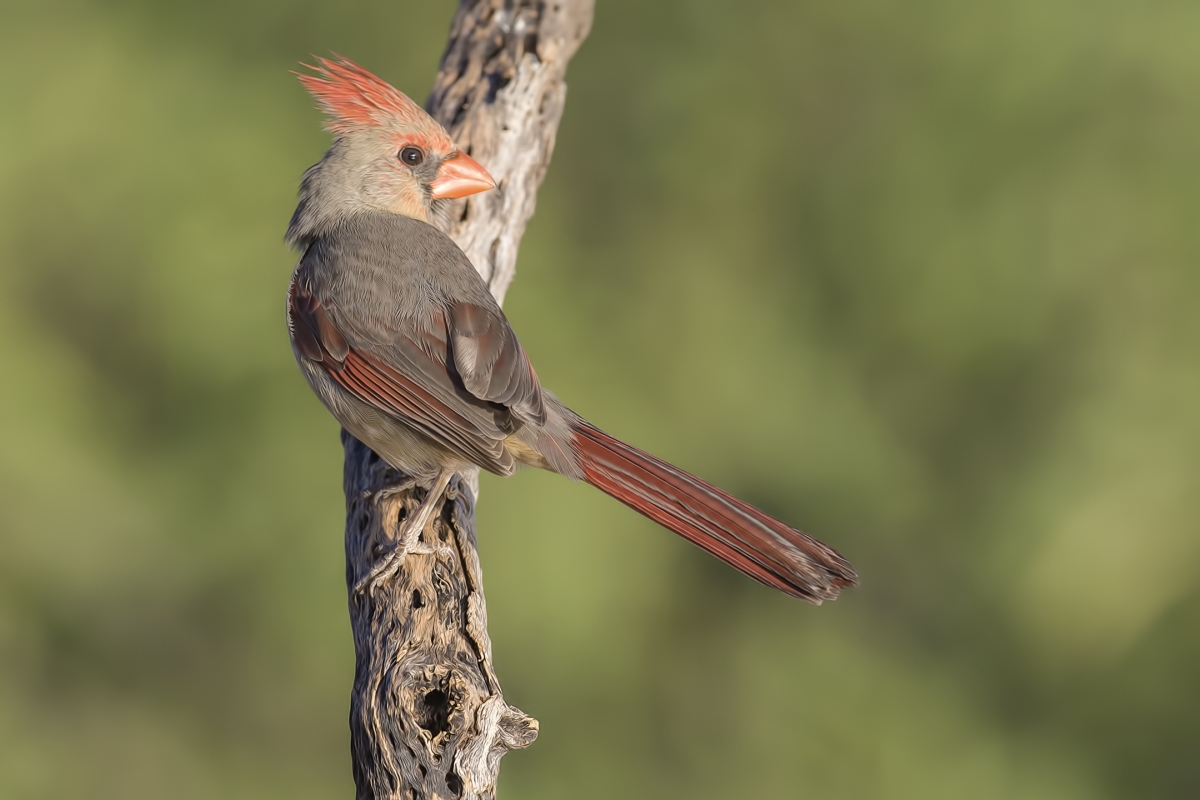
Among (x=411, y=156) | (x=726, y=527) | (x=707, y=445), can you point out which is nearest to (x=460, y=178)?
(x=411, y=156)

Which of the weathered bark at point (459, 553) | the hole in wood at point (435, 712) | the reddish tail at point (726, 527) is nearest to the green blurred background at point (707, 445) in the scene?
the weathered bark at point (459, 553)

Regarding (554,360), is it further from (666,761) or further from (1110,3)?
(1110,3)

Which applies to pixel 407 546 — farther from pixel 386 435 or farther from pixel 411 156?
pixel 411 156

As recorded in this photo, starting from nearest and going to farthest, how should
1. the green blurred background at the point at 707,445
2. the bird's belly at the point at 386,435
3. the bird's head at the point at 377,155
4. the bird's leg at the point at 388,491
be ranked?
the bird's belly at the point at 386,435, the bird's leg at the point at 388,491, the bird's head at the point at 377,155, the green blurred background at the point at 707,445

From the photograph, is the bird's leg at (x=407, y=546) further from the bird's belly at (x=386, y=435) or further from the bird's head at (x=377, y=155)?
the bird's head at (x=377, y=155)

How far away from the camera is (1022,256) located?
481cm

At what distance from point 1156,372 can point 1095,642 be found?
1042 millimetres

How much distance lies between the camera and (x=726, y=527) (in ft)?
8.80

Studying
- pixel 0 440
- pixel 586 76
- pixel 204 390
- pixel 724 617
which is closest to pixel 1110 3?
pixel 586 76

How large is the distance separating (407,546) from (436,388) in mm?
355

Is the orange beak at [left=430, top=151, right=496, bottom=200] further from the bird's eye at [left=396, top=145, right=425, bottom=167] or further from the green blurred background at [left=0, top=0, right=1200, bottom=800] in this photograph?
the green blurred background at [left=0, top=0, right=1200, bottom=800]

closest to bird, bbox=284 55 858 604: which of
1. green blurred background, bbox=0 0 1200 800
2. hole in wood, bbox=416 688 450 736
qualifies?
hole in wood, bbox=416 688 450 736

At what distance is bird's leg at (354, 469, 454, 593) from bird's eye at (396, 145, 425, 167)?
0.88m

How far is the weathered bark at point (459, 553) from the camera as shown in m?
2.26
